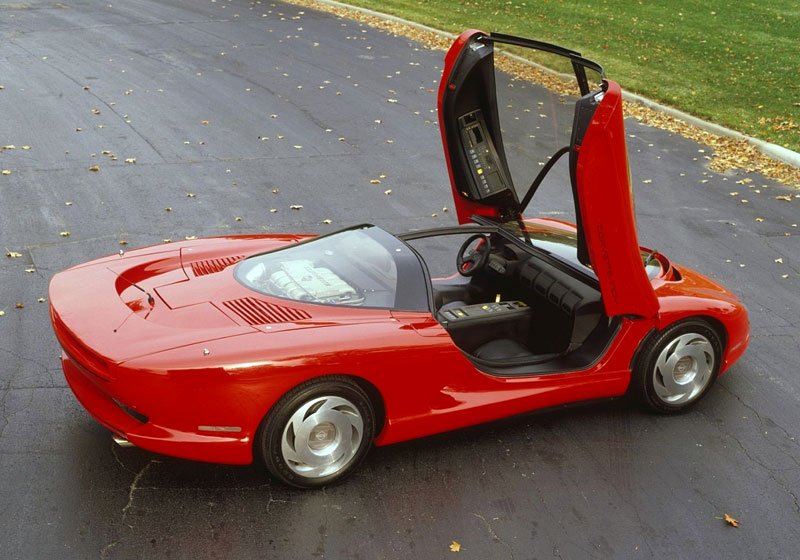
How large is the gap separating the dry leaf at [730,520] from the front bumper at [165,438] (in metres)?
2.53

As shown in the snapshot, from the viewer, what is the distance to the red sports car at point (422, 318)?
4.24 meters

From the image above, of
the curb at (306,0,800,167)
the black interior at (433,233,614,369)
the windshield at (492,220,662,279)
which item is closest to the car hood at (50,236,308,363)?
the black interior at (433,233,614,369)

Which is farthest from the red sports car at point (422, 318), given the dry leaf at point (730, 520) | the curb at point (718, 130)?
the curb at point (718, 130)

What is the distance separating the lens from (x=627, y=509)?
4.70 metres

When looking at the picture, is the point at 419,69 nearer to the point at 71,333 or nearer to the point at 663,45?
the point at 663,45

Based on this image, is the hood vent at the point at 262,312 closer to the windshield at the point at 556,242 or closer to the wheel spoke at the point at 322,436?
the wheel spoke at the point at 322,436

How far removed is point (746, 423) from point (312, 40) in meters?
13.1

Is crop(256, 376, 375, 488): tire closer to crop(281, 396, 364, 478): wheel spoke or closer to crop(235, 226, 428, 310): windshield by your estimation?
crop(281, 396, 364, 478): wheel spoke

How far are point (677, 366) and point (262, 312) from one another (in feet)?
8.77

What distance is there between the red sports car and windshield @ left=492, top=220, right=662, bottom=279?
0.02 metres

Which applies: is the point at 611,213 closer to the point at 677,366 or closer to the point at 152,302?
the point at 677,366

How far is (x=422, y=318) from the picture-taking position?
4742 mm

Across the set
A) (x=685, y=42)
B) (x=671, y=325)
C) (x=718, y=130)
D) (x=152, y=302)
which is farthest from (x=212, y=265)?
A: (x=685, y=42)

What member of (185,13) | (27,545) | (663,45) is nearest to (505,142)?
(27,545)
